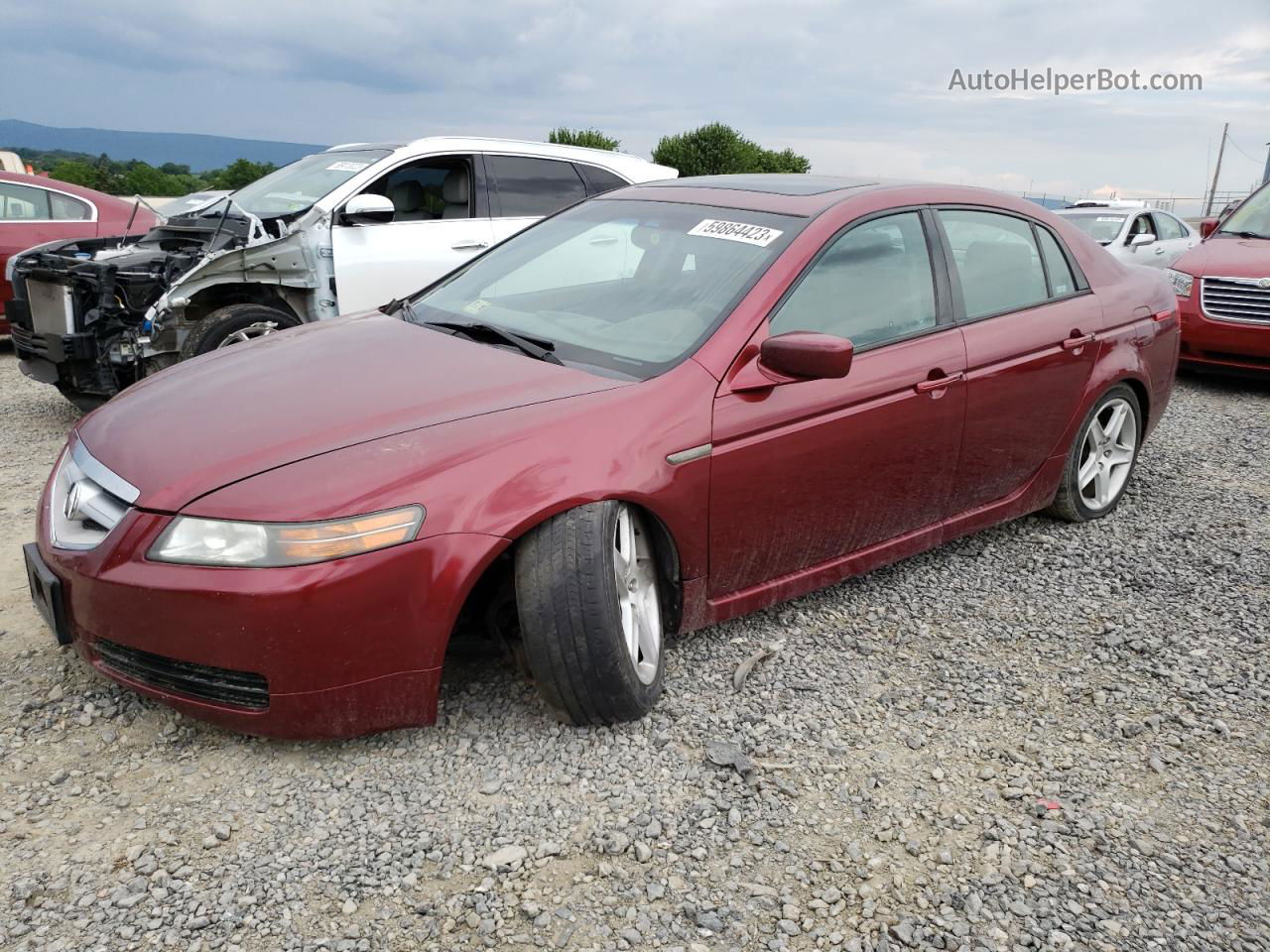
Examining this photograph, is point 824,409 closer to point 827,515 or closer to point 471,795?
point 827,515

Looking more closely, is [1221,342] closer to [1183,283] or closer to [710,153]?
[1183,283]

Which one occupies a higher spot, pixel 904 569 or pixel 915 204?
pixel 915 204

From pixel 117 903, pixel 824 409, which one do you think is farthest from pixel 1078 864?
pixel 117 903

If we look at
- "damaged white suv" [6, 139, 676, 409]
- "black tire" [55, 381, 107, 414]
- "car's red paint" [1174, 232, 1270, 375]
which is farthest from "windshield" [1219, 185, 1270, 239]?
"black tire" [55, 381, 107, 414]

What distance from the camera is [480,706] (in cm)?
294

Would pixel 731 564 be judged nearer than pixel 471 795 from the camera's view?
No

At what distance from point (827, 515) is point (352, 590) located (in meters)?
1.60

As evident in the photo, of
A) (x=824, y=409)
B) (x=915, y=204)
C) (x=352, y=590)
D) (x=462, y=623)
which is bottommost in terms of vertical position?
(x=462, y=623)

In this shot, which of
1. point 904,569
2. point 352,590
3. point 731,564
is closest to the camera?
point 352,590

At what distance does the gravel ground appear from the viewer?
2.18 meters

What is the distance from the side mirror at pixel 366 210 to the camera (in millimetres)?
6031

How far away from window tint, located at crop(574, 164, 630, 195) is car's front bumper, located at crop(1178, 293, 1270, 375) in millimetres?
4516

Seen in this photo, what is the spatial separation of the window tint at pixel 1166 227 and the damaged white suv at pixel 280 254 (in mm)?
8654

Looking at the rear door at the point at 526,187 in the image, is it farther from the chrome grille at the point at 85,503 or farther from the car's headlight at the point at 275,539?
the car's headlight at the point at 275,539
